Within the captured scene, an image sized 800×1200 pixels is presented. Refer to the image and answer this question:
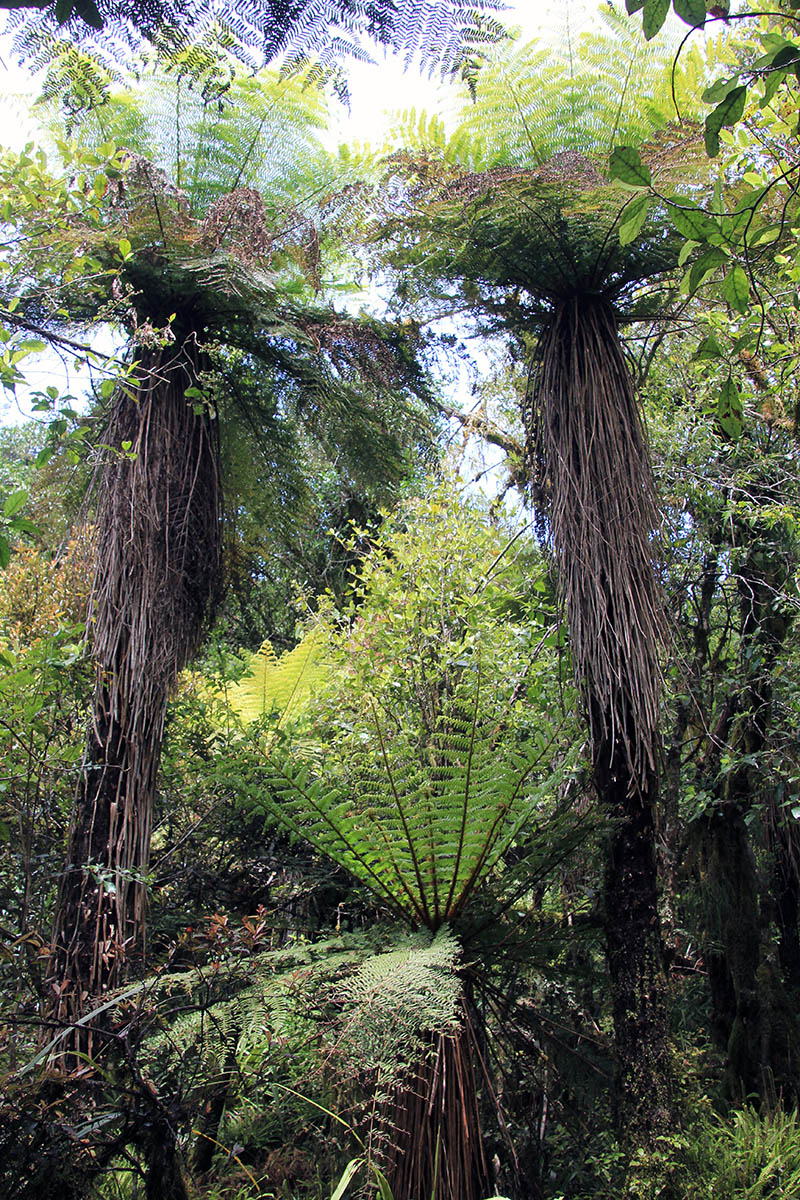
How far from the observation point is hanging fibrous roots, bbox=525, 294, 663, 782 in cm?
221

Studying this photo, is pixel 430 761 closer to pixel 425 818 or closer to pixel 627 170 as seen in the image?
pixel 425 818

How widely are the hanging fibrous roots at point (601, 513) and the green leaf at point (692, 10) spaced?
1.55 m

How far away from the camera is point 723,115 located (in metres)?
0.96

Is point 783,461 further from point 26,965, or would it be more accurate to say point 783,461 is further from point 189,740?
point 26,965

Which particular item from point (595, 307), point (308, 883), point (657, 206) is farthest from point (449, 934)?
point (657, 206)

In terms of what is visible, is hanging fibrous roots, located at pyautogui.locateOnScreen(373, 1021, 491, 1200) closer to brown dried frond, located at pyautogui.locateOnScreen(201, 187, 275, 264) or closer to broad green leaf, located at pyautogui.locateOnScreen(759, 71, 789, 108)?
broad green leaf, located at pyautogui.locateOnScreen(759, 71, 789, 108)

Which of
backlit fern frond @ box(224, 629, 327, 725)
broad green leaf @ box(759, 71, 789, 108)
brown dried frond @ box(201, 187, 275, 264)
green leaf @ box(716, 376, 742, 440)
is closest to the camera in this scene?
broad green leaf @ box(759, 71, 789, 108)

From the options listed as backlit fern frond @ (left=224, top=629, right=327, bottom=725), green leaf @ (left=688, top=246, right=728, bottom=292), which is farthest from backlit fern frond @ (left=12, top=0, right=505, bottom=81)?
backlit fern frond @ (left=224, top=629, right=327, bottom=725)

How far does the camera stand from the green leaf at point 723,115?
0.95 m

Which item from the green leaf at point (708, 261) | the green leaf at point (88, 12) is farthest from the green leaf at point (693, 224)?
the green leaf at point (88, 12)

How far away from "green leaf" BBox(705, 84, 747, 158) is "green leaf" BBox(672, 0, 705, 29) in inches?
3.8

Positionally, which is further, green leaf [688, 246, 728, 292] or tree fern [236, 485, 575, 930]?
tree fern [236, 485, 575, 930]

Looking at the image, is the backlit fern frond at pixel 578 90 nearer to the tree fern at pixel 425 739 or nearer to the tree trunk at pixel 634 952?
the tree fern at pixel 425 739

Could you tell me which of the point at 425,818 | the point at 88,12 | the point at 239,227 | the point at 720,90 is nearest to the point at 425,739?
the point at 425,818
